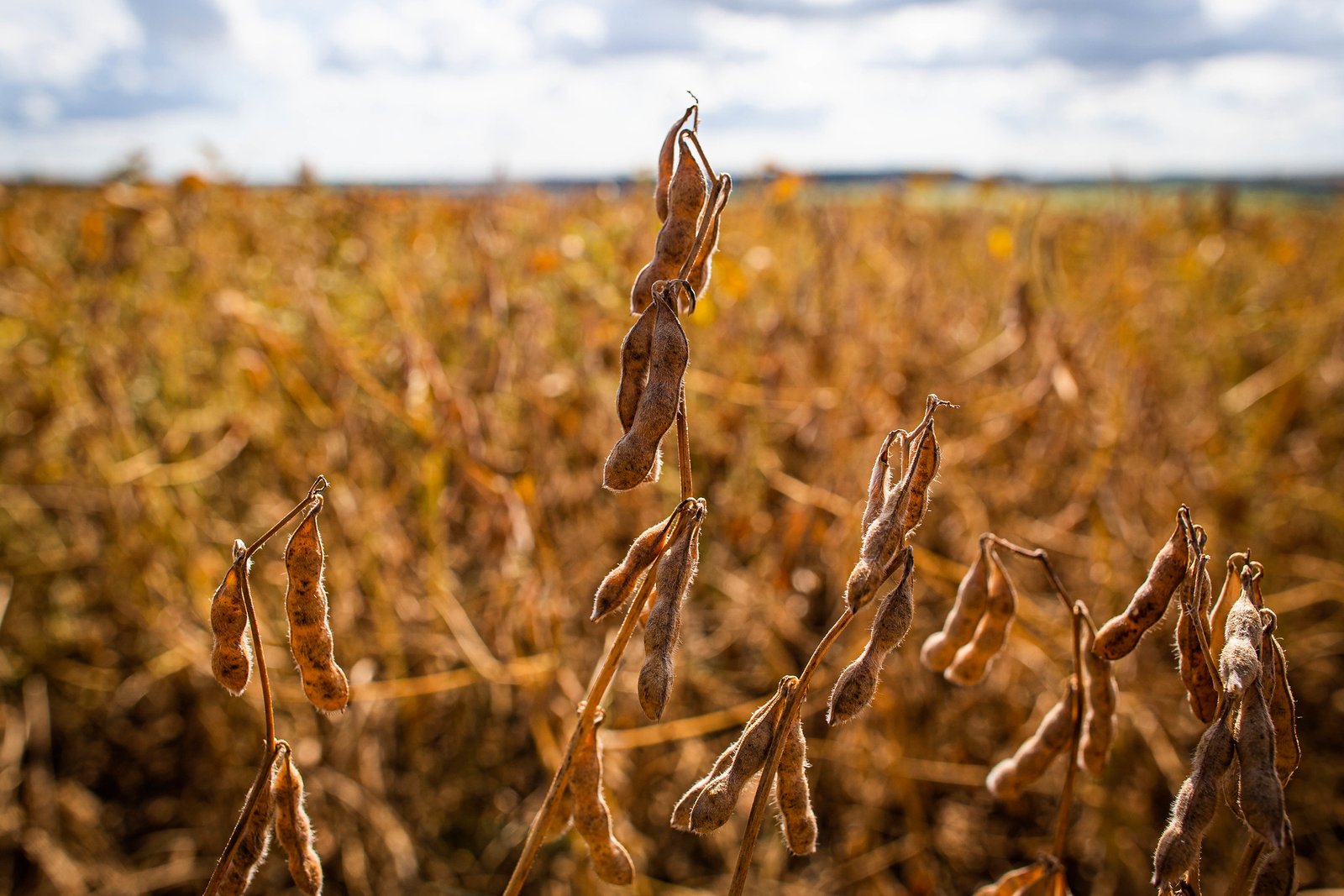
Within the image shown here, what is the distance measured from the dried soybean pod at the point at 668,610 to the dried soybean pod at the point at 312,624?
298 millimetres

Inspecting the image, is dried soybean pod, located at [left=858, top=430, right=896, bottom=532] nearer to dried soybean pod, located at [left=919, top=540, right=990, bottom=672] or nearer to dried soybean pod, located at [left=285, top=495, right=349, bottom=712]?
dried soybean pod, located at [left=919, top=540, right=990, bottom=672]

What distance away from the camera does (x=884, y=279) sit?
4.16 meters

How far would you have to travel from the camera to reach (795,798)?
0.84m

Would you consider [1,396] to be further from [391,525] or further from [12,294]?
[391,525]

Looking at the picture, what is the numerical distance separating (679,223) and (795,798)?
568mm

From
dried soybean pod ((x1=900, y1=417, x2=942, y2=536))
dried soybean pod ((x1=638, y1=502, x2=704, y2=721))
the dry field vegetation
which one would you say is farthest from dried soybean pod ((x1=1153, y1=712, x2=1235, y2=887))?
the dry field vegetation

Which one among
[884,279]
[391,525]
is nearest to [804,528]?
[391,525]

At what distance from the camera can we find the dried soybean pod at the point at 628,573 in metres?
0.79

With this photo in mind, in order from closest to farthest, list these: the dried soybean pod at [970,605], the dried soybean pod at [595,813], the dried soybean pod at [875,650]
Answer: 1. the dried soybean pod at [875,650]
2. the dried soybean pod at [595,813]
3. the dried soybean pod at [970,605]

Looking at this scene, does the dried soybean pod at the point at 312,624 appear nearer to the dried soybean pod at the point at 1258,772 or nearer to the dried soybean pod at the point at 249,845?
the dried soybean pod at the point at 249,845

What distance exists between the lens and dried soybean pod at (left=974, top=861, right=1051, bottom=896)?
942 mm

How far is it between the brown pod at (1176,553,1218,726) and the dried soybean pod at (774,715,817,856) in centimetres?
35

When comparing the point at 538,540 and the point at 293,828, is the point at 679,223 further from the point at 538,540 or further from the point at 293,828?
the point at 538,540

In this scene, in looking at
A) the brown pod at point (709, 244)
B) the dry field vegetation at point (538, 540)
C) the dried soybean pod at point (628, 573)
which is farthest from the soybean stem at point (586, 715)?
the dry field vegetation at point (538, 540)
